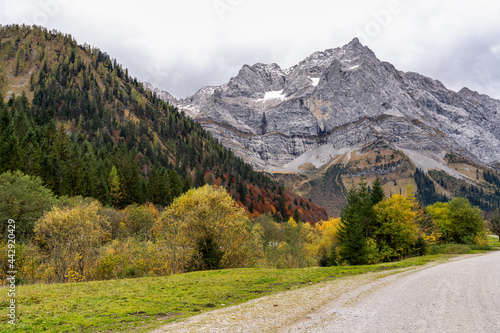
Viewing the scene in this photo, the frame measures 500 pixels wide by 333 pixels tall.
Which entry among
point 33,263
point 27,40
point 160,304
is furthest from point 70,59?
point 160,304

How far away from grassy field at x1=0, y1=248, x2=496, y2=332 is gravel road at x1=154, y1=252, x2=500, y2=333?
88.0 inches

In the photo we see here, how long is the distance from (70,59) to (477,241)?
23816 centimetres

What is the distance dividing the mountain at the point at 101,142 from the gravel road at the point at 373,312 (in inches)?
2613

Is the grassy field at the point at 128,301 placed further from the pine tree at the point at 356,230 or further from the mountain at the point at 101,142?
the mountain at the point at 101,142

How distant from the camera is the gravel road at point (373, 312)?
33.7 ft

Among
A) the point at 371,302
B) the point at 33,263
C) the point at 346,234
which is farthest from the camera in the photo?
the point at 346,234

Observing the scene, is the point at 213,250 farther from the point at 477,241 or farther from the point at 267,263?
the point at 477,241

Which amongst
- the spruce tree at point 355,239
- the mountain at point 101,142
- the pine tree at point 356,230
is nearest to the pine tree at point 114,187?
the mountain at point 101,142

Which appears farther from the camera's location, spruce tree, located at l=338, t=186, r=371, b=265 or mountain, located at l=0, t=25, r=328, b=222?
mountain, located at l=0, t=25, r=328, b=222

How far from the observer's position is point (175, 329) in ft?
37.3

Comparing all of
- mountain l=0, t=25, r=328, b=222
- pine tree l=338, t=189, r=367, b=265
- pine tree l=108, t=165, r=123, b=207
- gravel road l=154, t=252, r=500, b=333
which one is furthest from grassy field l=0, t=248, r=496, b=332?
pine tree l=108, t=165, r=123, b=207

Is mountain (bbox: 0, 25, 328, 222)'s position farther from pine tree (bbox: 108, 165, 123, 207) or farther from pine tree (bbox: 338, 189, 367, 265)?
pine tree (bbox: 338, 189, 367, 265)

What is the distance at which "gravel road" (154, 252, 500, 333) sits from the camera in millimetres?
10273

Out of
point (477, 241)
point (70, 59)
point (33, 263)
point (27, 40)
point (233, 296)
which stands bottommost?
point (477, 241)
